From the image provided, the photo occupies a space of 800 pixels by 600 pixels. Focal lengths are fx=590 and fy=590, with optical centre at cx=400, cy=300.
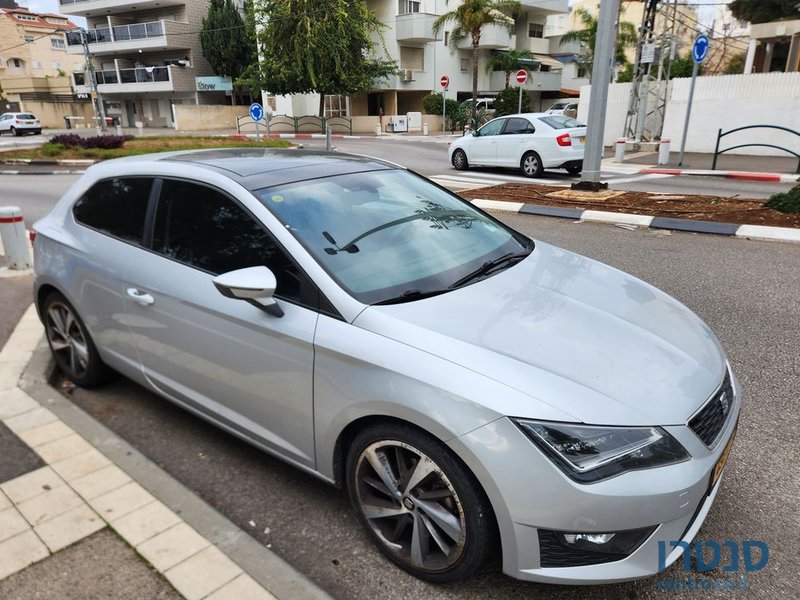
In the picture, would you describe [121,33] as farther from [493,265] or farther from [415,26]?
[493,265]

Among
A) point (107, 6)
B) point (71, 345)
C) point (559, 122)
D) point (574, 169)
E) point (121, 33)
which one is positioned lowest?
point (574, 169)

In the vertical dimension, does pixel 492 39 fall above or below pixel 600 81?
above

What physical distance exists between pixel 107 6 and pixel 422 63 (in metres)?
25.2

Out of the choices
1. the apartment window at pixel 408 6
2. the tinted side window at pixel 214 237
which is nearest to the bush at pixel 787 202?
the tinted side window at pixel 214 237

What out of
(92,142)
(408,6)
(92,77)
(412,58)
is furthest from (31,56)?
(92,142)

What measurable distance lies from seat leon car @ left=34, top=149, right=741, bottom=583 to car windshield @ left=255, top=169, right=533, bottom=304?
0.01 m

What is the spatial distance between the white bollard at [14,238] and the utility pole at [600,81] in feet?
29.5

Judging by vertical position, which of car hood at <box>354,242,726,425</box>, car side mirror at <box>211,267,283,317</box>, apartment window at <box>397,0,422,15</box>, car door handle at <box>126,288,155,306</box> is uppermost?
apartment window at <box>397,0,422,15</box>

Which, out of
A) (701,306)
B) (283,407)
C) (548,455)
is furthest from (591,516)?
(701,306)

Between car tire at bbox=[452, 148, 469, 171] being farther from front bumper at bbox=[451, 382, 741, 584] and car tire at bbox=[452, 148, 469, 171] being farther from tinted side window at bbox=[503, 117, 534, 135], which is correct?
front bumper at bbox=[451, 382, 741, 584]

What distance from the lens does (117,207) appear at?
3.60 metres

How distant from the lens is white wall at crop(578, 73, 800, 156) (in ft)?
59.0

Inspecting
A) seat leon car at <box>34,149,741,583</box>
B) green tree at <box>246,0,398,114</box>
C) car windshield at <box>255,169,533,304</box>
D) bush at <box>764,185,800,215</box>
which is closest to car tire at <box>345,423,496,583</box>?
seat leon car at <box>34,149,741,583</box>

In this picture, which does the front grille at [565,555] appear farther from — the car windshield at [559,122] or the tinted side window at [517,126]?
the tinted side window at [517,126]
